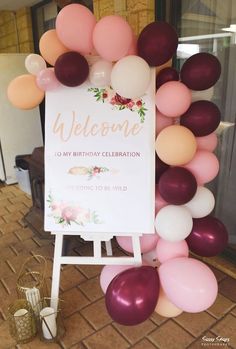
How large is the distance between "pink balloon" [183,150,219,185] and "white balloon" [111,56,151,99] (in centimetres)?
41

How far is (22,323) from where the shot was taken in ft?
4.87

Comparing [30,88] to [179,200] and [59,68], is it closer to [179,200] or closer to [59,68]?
[59,68]

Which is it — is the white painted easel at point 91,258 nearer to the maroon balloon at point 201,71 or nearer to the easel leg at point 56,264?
the easel leg at point 56,264

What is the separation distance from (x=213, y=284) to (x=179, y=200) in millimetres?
398

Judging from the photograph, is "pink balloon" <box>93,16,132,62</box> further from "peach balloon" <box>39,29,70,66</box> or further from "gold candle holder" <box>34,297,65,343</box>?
"gold candle holder" <box>34,297,65,343</box>

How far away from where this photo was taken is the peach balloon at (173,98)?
129 cm

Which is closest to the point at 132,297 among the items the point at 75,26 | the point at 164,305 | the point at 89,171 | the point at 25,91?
the point at 164,305

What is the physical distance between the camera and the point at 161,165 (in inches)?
58.1

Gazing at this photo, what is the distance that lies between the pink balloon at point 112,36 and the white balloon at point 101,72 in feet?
0.17

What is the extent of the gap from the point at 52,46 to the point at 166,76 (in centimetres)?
Result: 55

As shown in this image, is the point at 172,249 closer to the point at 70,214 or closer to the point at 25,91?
the point at 70,214

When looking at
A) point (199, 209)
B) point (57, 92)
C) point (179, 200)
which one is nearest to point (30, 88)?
point (57, 92)

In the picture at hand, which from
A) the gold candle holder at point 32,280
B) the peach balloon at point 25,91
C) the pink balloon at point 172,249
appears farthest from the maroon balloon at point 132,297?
the peach balloon at point 25,91

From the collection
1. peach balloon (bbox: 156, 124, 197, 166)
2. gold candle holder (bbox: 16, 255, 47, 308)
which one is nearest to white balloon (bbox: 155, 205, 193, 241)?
peach balloon (bbox: 156, 124, 197, 166)
